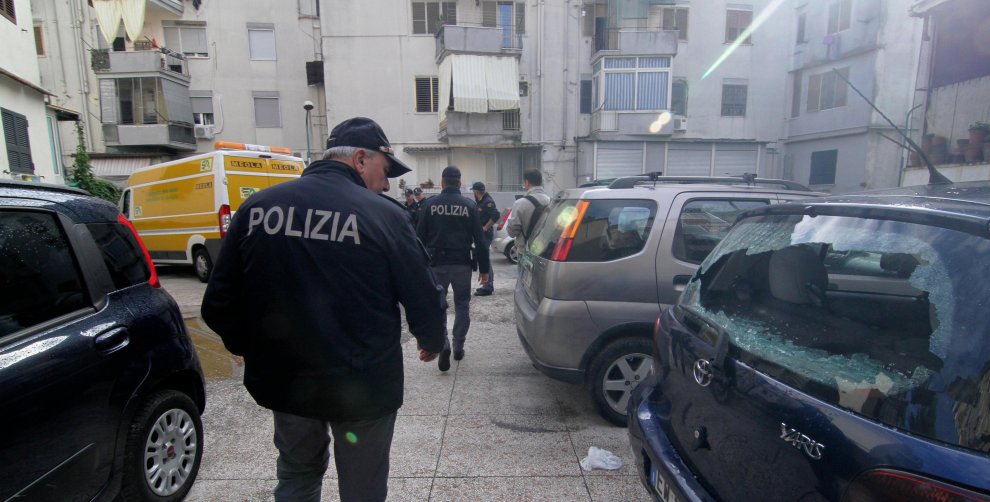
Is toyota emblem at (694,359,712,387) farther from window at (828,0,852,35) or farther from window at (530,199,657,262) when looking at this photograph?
window at (828,0,852,35)

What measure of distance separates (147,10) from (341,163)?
26034 mm

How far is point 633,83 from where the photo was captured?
68.4 ft

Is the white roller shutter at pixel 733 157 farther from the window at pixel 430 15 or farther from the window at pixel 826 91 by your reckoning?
the window at pixel 430 15

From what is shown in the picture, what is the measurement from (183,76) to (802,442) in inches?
1037

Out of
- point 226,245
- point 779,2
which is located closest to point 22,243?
point 226,245

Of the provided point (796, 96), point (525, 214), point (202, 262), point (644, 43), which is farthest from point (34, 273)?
point (796, 96)

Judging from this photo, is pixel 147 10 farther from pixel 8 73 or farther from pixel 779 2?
pixel 779 2

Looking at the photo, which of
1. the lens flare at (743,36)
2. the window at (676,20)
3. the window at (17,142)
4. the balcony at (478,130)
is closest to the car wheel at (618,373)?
the window at (17,142)

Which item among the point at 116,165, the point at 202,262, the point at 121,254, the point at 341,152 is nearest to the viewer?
the point at 341,152

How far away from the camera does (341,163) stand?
1997mm

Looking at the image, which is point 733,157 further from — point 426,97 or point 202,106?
point 202,106

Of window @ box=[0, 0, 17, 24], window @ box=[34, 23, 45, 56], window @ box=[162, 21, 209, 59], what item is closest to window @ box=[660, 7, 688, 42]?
window @ box=[162, 21, 209, 59]

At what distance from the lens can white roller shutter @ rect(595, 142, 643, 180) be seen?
836 inches

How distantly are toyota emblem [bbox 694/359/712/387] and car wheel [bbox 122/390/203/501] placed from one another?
2.57 m
